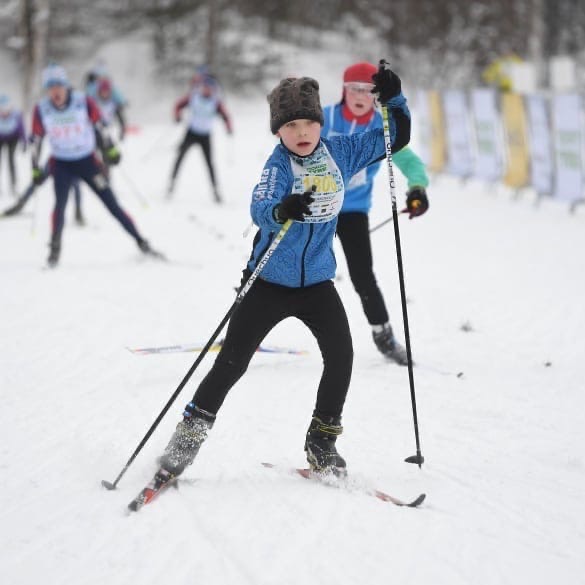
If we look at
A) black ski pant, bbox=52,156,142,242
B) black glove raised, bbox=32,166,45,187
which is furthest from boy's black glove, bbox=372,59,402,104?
black glove raised, bbox=32,166,45,187

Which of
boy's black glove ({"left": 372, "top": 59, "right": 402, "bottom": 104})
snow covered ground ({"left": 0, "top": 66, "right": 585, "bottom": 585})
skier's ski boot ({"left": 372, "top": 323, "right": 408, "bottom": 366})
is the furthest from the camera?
skier's ski boot ({"left": 372, "top": 323, "right": 408, "bottom": 366})

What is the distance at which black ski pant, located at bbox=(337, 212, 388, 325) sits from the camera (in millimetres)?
4965

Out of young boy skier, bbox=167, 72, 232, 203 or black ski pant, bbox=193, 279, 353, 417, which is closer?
black ski pant, bbox=193, 279, 353, 417

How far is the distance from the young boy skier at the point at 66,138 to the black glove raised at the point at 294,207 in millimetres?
5158

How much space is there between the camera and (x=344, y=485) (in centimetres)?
342

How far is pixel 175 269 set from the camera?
26.1 ft

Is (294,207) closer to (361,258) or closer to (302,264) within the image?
(302,264)

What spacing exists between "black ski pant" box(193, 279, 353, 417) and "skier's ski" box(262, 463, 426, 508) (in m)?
0.42

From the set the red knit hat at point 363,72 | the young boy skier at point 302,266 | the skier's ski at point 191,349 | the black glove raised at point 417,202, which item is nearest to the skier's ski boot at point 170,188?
the skier's ski at point 191,349

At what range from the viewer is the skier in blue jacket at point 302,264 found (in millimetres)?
3125

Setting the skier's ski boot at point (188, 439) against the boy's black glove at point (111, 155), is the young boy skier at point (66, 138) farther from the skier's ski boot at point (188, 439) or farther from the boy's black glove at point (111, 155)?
the skier's ski boot at point (188, 439)

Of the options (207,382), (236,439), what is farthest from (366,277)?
(207,382)

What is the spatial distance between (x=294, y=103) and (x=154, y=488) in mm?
1724

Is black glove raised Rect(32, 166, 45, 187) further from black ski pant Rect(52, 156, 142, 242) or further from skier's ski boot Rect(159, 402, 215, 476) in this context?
skier's ski boot Rect(159, 402, 215, 476)
